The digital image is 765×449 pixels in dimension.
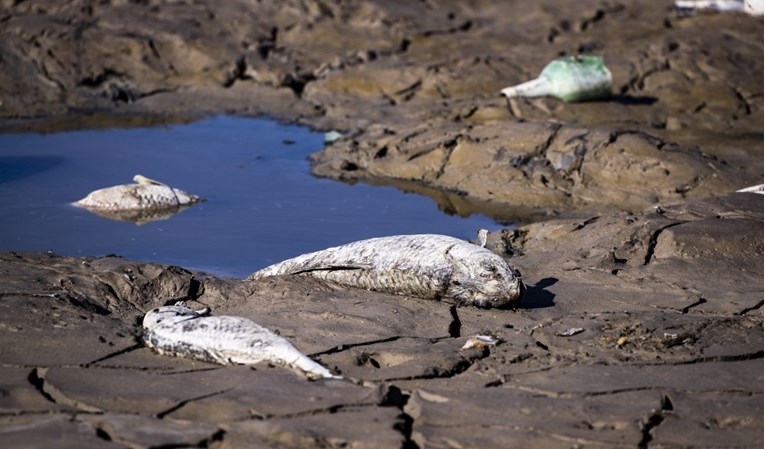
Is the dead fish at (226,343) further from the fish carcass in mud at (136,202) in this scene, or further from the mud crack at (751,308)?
the fish carcass in mud at (136,202)

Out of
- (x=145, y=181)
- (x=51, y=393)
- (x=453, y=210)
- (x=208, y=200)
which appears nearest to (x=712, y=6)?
(x=453, y=210)

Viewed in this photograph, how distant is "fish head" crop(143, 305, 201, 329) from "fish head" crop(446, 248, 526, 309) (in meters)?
1.61

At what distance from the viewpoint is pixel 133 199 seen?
9.91m

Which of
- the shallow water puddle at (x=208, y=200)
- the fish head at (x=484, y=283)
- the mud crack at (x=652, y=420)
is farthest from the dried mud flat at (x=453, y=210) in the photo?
the shallow water puddle at (x=208, y=200)

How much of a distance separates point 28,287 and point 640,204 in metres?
5.77

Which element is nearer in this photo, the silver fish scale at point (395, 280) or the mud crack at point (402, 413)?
the mud crack at point (402, 413)

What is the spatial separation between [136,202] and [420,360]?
186 inches

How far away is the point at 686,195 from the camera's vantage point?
1055 centimetres

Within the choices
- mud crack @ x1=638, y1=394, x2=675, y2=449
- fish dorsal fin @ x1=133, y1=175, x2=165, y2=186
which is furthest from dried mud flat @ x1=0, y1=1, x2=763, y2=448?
fish dorsal fin @ x1=133, y1=175, x2=165, y2=186

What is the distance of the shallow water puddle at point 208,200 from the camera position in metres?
8.85

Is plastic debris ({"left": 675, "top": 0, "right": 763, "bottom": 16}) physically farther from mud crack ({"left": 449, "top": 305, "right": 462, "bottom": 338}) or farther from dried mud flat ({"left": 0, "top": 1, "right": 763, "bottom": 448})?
mud crack ({"left": 449, "top": 305, "right": 462, "bottom": 338})

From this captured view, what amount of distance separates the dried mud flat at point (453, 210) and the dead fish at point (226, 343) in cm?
8

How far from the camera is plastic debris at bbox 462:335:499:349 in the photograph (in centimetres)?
612

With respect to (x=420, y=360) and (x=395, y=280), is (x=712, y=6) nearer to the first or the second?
(x=395, y=280)
